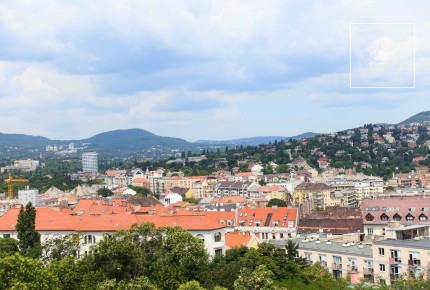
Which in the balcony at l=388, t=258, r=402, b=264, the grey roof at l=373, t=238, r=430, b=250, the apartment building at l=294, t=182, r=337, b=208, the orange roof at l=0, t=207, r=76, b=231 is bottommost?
the apartment building at l=294, t=182, r=337, b=208

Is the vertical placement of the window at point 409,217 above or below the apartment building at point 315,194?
above

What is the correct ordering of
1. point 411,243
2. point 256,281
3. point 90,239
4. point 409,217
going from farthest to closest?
point 409,217
point 90,239
point 411,243
point 256,281

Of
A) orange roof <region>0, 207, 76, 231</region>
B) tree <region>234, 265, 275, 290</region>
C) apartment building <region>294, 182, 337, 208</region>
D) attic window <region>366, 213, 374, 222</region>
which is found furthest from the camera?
apartment building <region>294, 182, 337, 208</region>

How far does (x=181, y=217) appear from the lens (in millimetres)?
44344

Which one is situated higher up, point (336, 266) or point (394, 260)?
point (394, 260)

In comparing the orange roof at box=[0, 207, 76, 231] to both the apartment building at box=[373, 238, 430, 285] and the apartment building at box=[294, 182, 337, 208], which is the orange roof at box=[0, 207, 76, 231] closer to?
the apartment building at box=[373, 238, 430, 285]

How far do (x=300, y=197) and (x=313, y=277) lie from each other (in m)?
70.2

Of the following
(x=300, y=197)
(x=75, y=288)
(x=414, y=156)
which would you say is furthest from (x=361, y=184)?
(x=75, y=288)

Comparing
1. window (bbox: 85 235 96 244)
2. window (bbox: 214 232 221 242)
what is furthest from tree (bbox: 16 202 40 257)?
window (bbox: 214 232 221 242)

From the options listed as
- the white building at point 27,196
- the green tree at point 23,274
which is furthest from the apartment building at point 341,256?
the white building at point 27,196

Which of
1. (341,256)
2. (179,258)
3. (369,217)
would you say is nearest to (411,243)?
(341,256)

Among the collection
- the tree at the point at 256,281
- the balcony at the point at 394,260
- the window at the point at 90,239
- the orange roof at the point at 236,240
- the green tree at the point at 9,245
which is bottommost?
the orange roof at the point at 236,240

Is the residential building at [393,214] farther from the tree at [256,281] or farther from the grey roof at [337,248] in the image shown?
the tree at [256,281]

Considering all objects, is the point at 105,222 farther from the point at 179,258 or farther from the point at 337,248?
the point at 337,248
